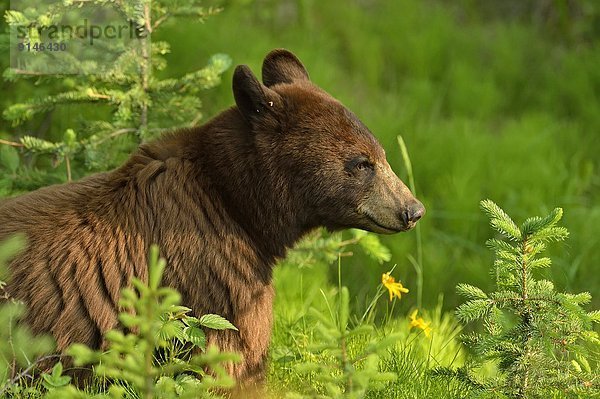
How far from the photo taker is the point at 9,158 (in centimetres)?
479

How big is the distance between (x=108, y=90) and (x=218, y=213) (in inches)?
54.9

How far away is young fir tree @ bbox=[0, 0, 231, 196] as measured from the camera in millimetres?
4762

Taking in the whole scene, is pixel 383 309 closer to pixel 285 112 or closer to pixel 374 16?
pixel 285 112

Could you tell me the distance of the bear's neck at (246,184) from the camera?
3826 mm

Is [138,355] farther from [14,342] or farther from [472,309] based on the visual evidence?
[472,309]

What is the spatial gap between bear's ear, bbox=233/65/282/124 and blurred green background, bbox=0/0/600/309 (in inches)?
71.7

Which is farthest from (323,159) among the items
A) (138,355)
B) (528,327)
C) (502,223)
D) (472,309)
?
(138,355)

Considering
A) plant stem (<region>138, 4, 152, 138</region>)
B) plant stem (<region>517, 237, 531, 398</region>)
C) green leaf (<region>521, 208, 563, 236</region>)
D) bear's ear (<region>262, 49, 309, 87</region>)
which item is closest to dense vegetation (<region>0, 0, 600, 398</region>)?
plant stem (<region>138, 4, 152, 138</region>)

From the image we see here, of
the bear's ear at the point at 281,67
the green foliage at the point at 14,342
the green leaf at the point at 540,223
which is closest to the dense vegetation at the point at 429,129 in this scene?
the green leaf at the point at 540,223

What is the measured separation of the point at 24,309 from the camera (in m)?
3.54

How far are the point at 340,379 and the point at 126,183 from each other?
152 centimetres

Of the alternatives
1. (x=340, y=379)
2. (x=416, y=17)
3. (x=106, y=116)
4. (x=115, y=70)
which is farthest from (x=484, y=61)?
(x=340, y=379)

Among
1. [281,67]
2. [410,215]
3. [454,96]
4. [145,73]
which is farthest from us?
[454,96]

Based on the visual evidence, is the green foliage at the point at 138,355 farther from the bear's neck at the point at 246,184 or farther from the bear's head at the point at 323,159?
the bear's head at the point at 323,159
